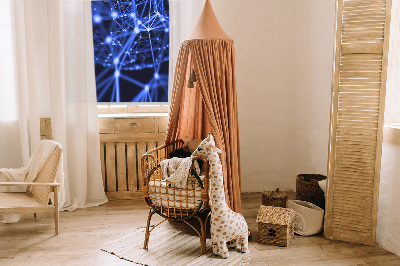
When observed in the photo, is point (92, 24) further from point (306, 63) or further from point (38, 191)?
point (306, 63)

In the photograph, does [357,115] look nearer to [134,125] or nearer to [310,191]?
[310,191]

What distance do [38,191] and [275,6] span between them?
304cm

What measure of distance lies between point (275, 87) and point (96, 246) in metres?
2.52

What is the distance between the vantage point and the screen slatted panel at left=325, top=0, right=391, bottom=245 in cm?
262

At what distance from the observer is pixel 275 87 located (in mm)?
4098

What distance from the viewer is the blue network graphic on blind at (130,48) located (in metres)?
3.94

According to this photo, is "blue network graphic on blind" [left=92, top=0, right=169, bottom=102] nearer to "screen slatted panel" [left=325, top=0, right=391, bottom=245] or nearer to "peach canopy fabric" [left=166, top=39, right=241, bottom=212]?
"peach canopy fabric" [left=166, top=39, right=241, bottom=212]

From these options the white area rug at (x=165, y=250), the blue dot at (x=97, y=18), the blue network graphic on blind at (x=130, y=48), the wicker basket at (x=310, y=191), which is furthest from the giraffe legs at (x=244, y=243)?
the blue dot at (x=97, y=18)

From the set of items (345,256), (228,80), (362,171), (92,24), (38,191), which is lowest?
(345,256)

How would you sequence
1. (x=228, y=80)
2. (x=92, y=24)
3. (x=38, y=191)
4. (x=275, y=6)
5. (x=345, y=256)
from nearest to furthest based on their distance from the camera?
(x=345, y=256)
(x=228, y=80)
(x=38, y=191)
(x=92, y=24)
(x=275, y=6)

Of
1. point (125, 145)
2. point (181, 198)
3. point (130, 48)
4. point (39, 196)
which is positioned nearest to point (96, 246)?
point (39, 196)

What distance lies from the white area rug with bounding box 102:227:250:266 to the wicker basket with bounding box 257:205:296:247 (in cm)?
27

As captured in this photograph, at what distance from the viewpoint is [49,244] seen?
2.83 meters

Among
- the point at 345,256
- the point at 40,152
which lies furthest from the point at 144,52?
the point at 345,256
